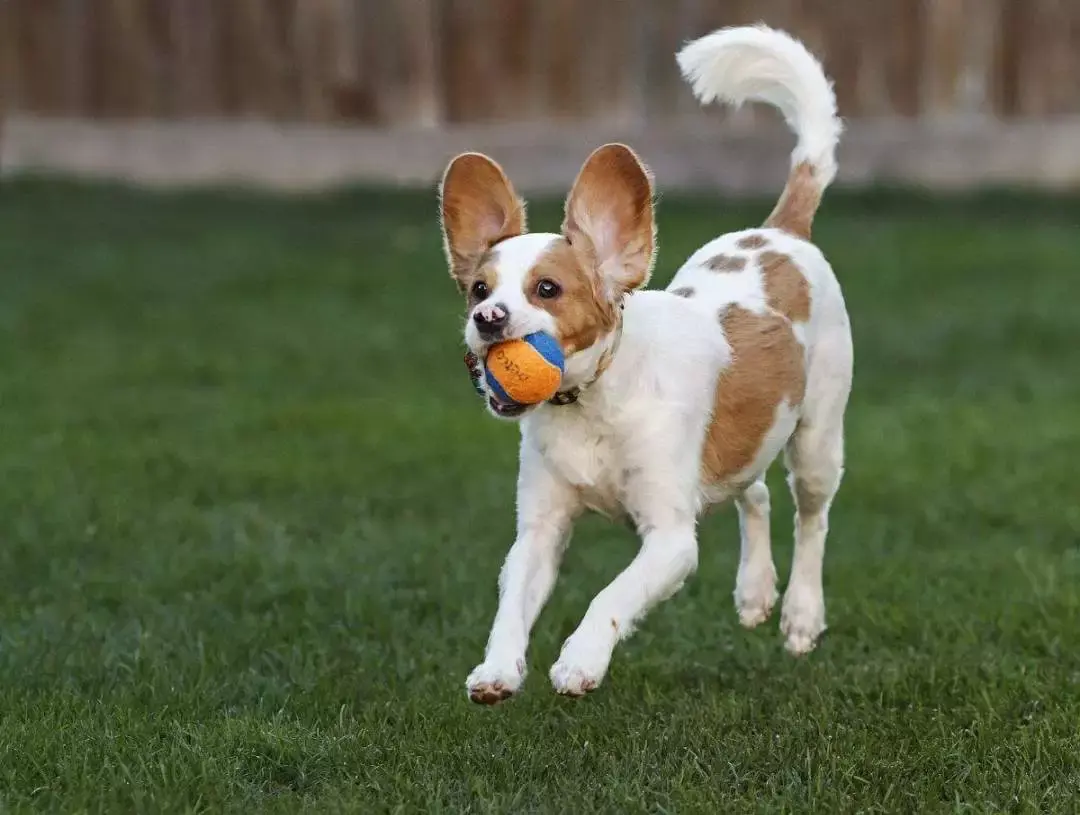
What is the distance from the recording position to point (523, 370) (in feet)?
14.4

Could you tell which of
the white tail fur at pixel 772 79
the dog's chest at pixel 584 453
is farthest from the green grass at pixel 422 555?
the white tail fur at pixel 772 79

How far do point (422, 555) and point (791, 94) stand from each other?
2.43m

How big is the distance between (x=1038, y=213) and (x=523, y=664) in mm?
11599

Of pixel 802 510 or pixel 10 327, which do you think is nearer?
pixel 802 510

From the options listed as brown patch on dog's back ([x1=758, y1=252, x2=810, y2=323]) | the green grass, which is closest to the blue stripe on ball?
the green grass

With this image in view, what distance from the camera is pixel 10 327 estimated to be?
12484mm

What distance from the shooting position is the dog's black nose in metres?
4.34

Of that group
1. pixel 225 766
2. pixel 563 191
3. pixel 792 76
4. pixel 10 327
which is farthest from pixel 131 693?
pixel 563 191

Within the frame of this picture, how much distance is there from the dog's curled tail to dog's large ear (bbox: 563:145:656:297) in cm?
117

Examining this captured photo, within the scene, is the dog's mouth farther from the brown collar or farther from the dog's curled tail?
the dog's curled tail

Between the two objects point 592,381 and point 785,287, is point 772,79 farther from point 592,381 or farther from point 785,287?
point 592,381

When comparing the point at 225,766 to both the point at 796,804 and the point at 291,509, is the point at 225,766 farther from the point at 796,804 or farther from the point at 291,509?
the point at 291,509

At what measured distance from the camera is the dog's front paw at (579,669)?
4293mm

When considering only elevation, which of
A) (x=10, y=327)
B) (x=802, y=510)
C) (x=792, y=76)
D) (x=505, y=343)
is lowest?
(x=10, y=327)
